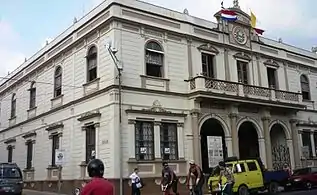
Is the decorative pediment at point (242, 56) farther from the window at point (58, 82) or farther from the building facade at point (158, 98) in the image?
the window at point (58, 82)

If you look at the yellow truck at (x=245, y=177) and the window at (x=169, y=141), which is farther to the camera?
the window at (x=169, y=141)

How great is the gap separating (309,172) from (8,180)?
721 inches

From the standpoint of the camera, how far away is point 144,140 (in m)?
22.2

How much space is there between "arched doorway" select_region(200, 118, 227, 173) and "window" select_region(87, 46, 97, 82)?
7684mm

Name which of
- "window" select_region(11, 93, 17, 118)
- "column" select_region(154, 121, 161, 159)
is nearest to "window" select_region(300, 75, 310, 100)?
"column" select_region(154, 121, 161, 159)

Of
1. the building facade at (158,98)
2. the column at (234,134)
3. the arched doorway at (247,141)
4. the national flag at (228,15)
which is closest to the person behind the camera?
the building facade at (158,98)

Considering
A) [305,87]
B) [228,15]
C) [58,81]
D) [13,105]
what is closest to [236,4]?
[228,15]

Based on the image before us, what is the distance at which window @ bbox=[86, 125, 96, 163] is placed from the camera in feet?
75.0

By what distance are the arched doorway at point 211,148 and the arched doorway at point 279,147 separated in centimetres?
514

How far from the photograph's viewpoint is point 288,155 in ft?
96.0

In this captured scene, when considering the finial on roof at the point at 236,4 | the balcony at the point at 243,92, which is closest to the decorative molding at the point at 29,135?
the balcony at the point at 243,92

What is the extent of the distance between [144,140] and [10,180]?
7838mm

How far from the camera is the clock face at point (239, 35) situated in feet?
92.9

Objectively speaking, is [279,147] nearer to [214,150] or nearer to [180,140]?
[214,150]
